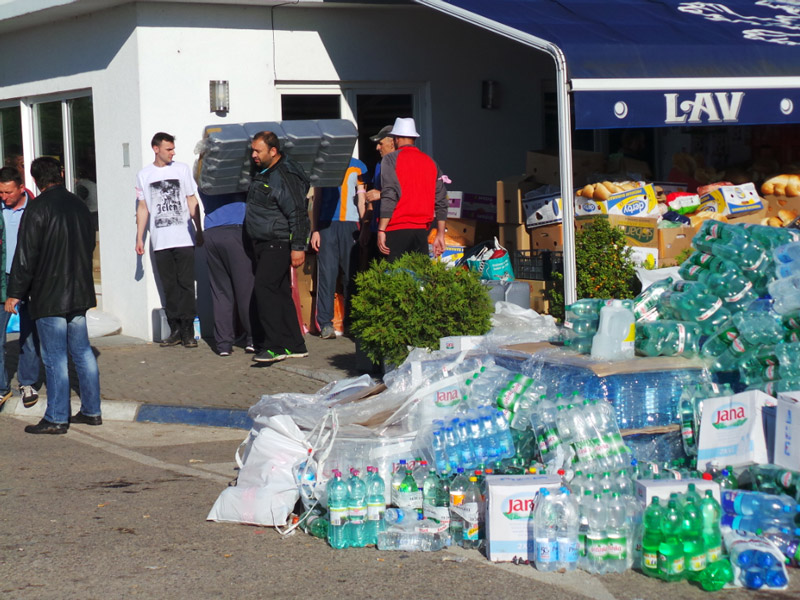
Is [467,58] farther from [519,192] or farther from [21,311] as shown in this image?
[21,311]

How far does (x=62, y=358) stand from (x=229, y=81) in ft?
14.8

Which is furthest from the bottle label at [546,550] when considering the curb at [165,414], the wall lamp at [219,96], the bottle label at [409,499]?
the wall lamp at [219,96]

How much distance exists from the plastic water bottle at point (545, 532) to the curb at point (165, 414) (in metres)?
3.70

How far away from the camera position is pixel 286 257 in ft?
33.2

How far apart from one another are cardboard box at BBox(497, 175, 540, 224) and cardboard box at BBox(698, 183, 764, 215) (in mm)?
1776

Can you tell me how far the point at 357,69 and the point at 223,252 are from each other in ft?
10.4

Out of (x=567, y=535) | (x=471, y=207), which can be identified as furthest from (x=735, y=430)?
(x=471, y=207)

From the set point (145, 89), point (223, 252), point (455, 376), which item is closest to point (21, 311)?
point (223, 252)

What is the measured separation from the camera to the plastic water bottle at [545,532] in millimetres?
5312

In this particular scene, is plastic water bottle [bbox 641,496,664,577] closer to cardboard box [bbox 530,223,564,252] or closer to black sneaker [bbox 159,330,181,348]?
cardboard box [bbox 530,223,564,252]

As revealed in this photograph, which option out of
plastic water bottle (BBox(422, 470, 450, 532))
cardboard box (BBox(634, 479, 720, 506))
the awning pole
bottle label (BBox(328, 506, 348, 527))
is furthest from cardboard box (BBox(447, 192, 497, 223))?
cardboard box (BBox(634, 479, 720, 506))

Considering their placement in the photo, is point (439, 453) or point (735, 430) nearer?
point (439, 453)

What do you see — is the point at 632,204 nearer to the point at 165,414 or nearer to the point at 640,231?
the point at 640,231

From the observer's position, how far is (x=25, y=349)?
9375 millimetres
